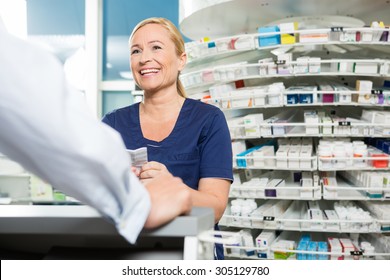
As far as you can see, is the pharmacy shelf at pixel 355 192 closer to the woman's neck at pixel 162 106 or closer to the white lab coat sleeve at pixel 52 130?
the woman's neck at pixel 162 106

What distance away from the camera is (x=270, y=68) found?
2.60 m

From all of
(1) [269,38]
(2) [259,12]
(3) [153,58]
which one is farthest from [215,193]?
(2) [259,12]

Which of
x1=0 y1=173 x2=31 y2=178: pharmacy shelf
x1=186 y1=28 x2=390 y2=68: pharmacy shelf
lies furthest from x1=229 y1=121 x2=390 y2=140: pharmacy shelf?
x1=0 y1=173 x2=31 y2=178: pharmacy shelf

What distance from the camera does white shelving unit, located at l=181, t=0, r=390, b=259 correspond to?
2.50 metres

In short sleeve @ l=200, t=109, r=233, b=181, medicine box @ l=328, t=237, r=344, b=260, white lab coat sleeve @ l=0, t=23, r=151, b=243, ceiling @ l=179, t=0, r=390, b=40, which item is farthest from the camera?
ceiling @ l=179, t=0, r=390, b=40

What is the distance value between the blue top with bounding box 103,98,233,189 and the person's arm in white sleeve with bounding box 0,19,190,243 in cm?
102

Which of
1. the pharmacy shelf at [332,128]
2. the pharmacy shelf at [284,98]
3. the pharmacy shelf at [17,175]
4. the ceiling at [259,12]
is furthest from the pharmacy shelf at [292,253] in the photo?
the pharmacy shelf at [17,175]

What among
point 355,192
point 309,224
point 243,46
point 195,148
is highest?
point 243,46

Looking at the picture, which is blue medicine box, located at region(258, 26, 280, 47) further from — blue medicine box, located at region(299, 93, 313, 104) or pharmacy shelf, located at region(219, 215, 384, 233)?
pharmacy shelf, located at region(219, 215, 384, 233)

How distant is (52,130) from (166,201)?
8.6 inches

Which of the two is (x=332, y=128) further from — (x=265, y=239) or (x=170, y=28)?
(x=170, y=28)

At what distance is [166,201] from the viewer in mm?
700

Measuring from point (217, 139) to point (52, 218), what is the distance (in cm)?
98
